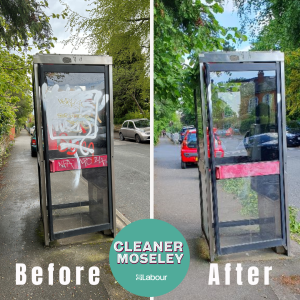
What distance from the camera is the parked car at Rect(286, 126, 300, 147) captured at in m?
16.2

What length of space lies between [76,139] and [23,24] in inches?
118

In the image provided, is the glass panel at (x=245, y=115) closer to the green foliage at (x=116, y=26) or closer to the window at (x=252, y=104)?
the window at (x=252, y=104)

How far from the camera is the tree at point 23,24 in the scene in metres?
5.22

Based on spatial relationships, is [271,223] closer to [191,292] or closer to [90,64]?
[191,292]

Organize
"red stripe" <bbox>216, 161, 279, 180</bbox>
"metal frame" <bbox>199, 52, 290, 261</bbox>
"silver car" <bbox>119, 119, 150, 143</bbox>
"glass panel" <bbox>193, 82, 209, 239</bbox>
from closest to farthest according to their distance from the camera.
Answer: "metal frame" <bbox>199, 52, 290, 261</bbox>, "red stripe" <bbox>216, 161, 279, 180</bbox>, "glass panel" <bbox>193, 82, 209, 239</bbox>, "silver car" <bbox>119, 119, 150, 143</bbox>

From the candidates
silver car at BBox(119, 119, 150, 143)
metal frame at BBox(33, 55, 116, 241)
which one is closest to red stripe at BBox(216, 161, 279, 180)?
metal frame at BBox(33, 55, 116, 241)

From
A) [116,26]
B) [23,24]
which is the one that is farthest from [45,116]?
[116,26]

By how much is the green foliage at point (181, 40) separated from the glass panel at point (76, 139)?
0.70m

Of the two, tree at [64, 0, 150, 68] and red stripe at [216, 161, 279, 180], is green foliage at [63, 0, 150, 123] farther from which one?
red stripe at [216, 161, 279, 180]

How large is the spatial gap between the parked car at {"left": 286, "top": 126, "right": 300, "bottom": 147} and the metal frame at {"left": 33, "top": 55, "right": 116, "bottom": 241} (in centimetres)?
1434

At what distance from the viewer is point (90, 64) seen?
11.0ft

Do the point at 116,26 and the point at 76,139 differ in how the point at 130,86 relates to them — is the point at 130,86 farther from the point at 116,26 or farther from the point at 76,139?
the point at 76,139

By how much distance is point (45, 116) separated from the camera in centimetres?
331

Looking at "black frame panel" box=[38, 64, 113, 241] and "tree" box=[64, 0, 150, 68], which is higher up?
"tree" box=[64, 0, 150, 68]
